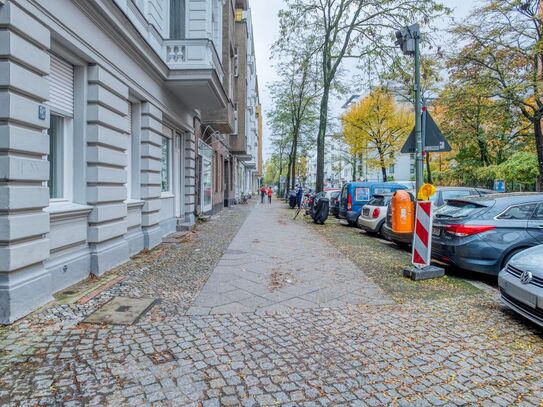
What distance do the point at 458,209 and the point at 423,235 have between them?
4.06 feet

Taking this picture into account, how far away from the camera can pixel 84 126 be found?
605 centimetres

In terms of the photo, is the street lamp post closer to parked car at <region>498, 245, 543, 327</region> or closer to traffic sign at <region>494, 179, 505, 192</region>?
parked car at <region>498, 245, 543, 327</region>

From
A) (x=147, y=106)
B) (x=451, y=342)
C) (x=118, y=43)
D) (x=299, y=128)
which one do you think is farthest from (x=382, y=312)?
(x=299, y=128)

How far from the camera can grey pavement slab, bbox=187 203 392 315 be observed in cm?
494

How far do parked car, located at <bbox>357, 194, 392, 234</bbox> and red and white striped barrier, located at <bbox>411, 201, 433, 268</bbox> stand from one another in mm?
5468

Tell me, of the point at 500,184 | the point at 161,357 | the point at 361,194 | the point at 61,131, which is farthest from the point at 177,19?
the point at 500,184

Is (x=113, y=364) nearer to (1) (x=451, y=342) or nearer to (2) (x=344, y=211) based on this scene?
(1) (x=451, y=342)

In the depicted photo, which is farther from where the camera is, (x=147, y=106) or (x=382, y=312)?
(x=147, y=106)

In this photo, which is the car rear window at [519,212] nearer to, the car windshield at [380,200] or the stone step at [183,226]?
the car windshield at [380,200]

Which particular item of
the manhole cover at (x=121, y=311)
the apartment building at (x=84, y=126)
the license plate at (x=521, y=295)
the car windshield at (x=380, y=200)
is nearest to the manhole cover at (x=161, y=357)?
the manhole cover at (x=121, y=311)

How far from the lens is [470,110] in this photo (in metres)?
21.0

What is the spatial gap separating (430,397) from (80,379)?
2.71m

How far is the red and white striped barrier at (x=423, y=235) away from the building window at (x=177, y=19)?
8.74 m

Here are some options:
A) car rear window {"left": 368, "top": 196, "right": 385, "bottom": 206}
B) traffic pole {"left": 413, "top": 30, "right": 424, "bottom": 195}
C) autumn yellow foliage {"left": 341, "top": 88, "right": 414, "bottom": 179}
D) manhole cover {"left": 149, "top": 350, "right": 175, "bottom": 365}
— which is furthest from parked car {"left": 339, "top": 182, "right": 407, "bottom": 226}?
autumn yellow foliage {"left": 341, "top": 88, "right": 414, "bottom": 179}
